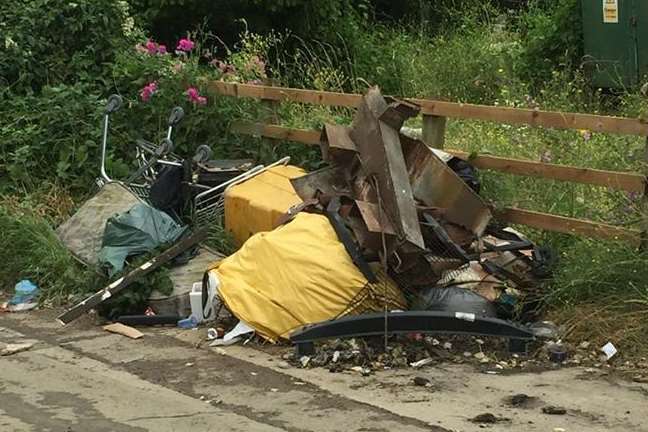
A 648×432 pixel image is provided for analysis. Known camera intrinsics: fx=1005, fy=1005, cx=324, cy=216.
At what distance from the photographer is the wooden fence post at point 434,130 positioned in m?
7.71

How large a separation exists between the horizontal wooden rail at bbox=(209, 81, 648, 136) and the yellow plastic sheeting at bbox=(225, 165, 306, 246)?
75 cm

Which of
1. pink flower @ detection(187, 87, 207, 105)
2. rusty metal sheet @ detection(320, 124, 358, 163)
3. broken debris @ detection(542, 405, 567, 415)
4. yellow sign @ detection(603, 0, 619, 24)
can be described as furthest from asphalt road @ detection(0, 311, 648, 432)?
yellow sign @ detection(603, 0, 619, 24)

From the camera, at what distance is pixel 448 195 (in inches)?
272

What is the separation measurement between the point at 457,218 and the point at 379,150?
2.34 feet

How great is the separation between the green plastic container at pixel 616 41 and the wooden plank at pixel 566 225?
6.33 m

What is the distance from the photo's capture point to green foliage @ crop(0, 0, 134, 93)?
412 inches

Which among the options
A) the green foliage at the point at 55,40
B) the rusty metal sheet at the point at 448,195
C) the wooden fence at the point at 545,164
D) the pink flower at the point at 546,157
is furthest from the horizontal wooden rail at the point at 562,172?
the green foliage at the point at 55,40

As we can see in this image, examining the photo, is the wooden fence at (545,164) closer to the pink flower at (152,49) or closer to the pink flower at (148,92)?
the pink flower at (148,92)

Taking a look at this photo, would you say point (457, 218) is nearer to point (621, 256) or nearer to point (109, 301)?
point (621, 256)

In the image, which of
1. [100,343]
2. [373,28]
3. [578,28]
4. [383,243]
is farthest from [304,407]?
[373,28]

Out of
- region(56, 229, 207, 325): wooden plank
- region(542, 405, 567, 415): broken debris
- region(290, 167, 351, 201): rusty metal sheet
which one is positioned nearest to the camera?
region(542, 405, 567, 415): broken debris

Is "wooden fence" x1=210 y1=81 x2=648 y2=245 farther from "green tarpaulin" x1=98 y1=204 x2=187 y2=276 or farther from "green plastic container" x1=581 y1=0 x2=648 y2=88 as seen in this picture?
"green plastic container" x1=581 y1=0 x2=648 y2=88

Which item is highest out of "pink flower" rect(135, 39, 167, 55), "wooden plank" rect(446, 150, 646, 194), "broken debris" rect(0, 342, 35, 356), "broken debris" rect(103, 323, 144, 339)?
"pink flower" rect(135, 39, 167, 55)

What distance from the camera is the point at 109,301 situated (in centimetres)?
714
